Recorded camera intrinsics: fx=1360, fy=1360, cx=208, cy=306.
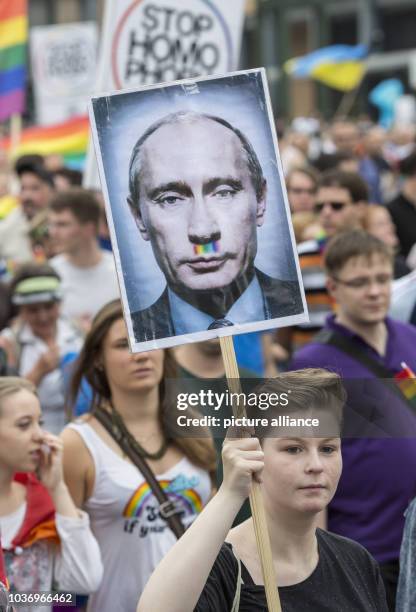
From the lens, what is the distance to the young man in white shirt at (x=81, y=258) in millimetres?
7312

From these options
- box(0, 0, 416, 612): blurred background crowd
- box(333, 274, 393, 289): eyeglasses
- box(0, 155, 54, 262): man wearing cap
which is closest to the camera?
box(0, 0, 416, 612): blurred background crowd

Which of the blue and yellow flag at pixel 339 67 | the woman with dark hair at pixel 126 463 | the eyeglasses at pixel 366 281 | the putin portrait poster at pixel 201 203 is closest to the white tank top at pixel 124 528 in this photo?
the woman with dark hair at pixel 126 463

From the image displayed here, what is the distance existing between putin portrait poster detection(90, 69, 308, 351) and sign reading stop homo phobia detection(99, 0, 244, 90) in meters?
3.97

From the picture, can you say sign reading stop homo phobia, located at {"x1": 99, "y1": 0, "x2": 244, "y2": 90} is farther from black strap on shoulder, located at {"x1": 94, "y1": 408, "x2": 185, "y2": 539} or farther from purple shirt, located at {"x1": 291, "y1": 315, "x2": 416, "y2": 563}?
black strap on shoulder, located at {"x1": 94, "y1": 408, "x2": 185, "y2": 539}

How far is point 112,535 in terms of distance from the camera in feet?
14.6

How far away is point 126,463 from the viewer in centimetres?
452

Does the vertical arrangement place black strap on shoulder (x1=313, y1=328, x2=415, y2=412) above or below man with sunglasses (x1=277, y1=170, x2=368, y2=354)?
below

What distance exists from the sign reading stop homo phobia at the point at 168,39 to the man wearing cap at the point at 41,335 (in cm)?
148

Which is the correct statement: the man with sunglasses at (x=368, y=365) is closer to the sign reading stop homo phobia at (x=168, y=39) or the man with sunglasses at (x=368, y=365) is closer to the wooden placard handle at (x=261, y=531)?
the wooden placard handle at (x=261, y=531)

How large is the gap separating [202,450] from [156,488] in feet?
0.79

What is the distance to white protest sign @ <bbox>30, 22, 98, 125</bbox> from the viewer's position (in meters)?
15.3

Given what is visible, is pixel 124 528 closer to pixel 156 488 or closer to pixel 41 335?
pixel 156 488

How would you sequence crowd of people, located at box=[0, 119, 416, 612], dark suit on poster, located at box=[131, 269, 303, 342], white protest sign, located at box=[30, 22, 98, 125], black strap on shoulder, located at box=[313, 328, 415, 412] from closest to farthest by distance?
1. crowd of people, located at box=[0, 119, 416, 612]
2. dark suit on poster, located at box=[131, 269, 303, 342]
3. black strap on shoulder, located at box=[313, 328, 415, 412]
4. white protest sign, located at box=[30, 22, 98, 125]

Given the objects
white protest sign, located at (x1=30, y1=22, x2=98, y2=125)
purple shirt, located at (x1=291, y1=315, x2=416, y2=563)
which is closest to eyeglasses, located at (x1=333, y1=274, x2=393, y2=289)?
purple shirt, located at (x1=291, y1=315, x2=416, y2=563)
